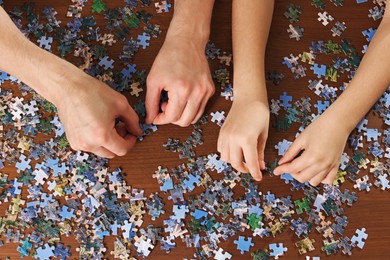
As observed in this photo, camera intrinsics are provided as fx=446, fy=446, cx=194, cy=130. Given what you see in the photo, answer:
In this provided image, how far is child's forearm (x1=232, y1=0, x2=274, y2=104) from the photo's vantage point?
1.48 metres

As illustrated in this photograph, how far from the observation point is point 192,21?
59.4 inches

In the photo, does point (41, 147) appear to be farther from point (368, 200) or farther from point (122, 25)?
point (368, 200)

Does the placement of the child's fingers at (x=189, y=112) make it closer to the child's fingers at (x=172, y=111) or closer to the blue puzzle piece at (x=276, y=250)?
the child's fingers at (x=172, y=111)

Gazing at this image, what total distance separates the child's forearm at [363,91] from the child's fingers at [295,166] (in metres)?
0.17

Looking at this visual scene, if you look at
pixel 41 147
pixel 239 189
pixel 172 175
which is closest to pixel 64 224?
pixel 41 147

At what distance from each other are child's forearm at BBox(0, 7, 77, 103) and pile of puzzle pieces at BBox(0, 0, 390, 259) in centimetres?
16

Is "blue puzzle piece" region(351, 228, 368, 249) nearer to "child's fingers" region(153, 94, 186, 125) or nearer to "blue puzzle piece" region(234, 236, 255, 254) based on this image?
"blue puzzle piece" region(234, 236, 255, 254)

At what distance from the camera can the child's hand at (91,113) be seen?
1.28 meters

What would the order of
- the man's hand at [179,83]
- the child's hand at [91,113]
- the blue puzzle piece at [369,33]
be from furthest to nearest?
the blue puzzle piece at [369,33], the man's hand at [179,83], the child's hand at [91,113]

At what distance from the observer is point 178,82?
138cm

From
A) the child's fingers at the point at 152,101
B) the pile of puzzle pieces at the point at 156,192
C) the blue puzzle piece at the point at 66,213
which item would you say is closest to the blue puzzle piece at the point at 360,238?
the pile of puzzle pieces at the point at 156,192

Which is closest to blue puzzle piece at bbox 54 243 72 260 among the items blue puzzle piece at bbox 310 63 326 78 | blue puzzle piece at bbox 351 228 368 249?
blue puzzle piece at bbox 351 228 368 249

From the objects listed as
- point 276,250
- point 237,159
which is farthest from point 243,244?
point 237,159

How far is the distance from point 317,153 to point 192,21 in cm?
60
